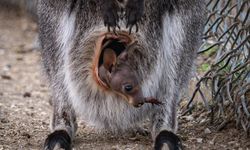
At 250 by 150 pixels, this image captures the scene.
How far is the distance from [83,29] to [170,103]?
0.77 m

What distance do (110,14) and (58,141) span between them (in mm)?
919

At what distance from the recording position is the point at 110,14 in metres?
4.92

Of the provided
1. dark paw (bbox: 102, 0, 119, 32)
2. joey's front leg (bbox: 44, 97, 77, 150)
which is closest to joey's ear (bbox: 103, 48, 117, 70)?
dark paw (bbox: 102, 0, 119, 32)

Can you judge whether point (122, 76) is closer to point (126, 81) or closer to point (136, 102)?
point (126, 81)

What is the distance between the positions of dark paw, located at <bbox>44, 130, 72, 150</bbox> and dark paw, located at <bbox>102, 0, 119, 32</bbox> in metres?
0.82

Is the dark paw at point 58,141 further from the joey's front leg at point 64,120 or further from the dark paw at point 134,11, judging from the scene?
the dark paw at point 134,11

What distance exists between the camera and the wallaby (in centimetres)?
510

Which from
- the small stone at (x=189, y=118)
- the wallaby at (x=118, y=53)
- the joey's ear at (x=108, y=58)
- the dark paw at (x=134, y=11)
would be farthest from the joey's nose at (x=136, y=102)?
the small stone at (x=189, y=118)

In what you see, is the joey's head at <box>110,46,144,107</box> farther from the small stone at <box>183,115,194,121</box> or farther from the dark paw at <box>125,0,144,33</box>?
the small stone at <box>183,115,194,121</box>

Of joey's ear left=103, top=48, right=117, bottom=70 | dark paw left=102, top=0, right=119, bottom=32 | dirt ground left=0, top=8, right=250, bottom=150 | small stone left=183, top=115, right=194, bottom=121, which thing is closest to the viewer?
dark paw left=102, top=0, right=119, bottom=32

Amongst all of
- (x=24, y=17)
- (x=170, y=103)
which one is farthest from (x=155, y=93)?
(x=24, y=17)

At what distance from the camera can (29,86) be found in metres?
8.17

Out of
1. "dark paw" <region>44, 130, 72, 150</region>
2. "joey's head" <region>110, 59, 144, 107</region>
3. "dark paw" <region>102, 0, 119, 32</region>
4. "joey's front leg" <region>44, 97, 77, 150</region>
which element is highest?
"dark paw" <region>102, 0, 119, 32</region>

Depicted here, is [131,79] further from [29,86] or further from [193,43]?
[29,86]
